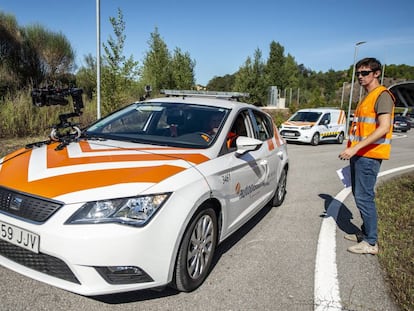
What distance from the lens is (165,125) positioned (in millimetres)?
3799

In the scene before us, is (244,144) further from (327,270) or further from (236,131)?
(327,270)

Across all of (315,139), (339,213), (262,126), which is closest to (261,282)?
(262,126)

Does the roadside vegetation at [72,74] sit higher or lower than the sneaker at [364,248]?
higher

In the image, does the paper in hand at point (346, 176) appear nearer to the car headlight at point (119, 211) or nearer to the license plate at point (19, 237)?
the car headlight at point (119, 211)

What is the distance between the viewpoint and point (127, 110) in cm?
432

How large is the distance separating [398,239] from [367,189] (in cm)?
97

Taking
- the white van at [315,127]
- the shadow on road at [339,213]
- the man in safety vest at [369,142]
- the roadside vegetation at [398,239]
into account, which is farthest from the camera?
the white van at [315,127]

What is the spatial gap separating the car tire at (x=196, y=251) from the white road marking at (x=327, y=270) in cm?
96

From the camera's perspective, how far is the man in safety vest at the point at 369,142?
343 cm

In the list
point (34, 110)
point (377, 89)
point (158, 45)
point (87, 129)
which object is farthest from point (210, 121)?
point (158, 45)

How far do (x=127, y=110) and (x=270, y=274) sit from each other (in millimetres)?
2571

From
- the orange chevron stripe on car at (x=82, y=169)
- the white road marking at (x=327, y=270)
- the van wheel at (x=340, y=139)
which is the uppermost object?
the orange chevron stripe on car at (x=82, y=169)

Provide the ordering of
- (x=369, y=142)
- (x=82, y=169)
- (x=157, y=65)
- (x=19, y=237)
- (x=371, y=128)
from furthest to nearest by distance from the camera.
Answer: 1. (x=157, y=65)
2. (x=371, y=128)
3. (x=369, y=142)
4. (x=82, y=169)
5. (x=19, y=237)

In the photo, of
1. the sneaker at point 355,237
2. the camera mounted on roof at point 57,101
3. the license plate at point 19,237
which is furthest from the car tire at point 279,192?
the license plate at point 19,237
